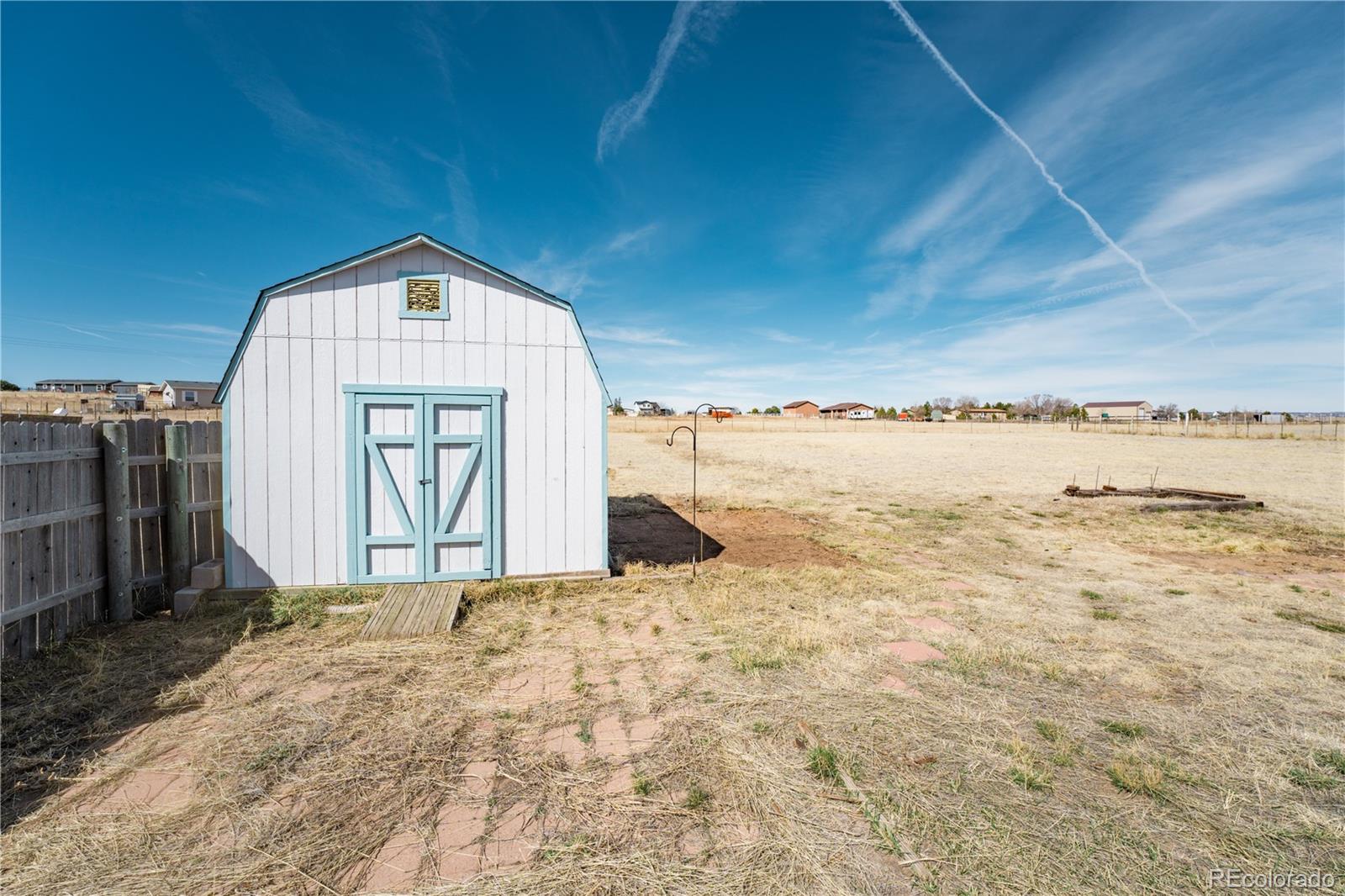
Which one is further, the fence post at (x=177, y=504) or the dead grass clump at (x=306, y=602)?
the fence post at (x=177, y=504)

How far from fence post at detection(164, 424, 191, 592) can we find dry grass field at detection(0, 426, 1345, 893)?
878 mm

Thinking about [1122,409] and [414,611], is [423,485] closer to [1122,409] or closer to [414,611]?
[414,611]

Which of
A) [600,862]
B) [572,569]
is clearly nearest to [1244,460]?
[572,569]

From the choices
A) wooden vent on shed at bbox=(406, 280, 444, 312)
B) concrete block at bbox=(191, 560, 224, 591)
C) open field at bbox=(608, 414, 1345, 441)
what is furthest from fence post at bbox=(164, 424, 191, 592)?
open field at bbox=(608, 414, 1345, 441)

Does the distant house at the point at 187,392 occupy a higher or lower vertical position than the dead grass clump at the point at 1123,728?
higher

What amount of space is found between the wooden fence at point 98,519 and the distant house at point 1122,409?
6140 inches

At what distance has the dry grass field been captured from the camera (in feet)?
8.87

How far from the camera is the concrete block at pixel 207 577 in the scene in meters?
6.09

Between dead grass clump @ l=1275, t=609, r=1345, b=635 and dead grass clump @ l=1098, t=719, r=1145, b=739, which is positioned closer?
dead grass clump @ l=1098, t=719, r=1145, b=739

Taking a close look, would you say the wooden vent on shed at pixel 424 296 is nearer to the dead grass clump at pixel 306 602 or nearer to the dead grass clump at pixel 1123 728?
the dead grass clump at pixel 306 602

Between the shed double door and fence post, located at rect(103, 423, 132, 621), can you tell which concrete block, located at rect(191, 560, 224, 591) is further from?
the shed double door

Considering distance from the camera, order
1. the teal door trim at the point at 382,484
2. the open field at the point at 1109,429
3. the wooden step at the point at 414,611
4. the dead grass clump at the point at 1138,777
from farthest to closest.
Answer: the open field at the point at 1109,429 → the teal door trim at the point at 382,484 → the wooden step at the point at 414,611 → the dead grass clump at the point at 1138,777

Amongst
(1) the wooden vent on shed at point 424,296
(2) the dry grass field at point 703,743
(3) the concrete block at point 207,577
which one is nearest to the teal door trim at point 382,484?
(2) the dry grass field at point 703,743

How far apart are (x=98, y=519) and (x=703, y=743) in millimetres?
6607
